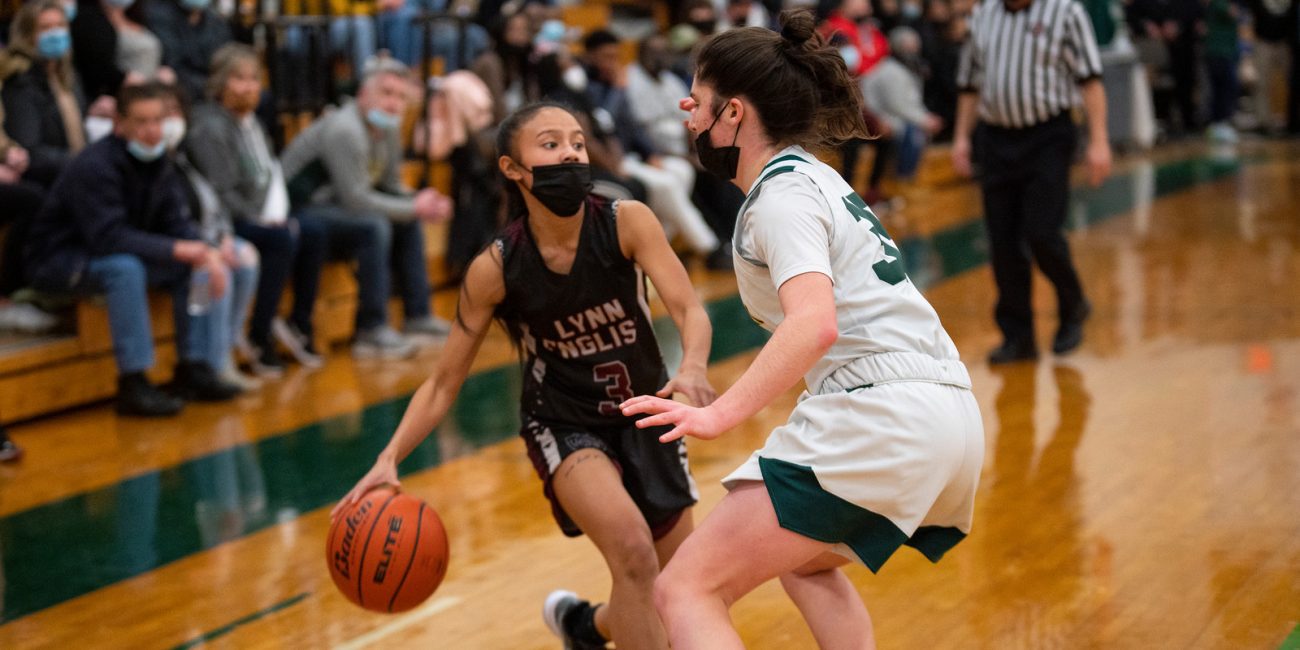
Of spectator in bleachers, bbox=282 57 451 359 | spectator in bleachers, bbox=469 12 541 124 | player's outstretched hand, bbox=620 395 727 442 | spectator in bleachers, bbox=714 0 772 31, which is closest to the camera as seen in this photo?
player's outstretched hand, bbox=620 395 727 442

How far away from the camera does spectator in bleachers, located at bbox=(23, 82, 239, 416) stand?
6910mm

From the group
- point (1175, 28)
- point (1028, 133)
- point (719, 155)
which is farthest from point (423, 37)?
point (1175, 28)

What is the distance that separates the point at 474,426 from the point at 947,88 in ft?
32.6

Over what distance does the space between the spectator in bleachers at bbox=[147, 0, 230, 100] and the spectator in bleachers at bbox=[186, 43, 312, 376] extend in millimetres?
829

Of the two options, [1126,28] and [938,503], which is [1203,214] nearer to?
[1126,28]

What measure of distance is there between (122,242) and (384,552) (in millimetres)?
3863

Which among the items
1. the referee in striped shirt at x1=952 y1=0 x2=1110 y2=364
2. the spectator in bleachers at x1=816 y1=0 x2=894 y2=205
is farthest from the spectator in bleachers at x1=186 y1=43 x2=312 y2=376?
the spectator in bleachers at x1=816 y1=0 x2=894 y2=205

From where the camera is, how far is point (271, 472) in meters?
5.98

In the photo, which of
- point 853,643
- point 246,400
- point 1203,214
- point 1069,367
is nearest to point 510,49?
point 246,400

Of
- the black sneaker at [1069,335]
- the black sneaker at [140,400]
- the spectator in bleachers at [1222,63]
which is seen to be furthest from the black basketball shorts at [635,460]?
the spectator in bleachers at [1222,63]

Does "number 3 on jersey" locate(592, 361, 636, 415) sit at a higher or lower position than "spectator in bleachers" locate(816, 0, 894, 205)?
higher

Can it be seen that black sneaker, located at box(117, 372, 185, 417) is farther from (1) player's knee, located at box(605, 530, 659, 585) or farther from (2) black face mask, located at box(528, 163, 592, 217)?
(1) player's knee, located at box(605, 530, 659, 585)

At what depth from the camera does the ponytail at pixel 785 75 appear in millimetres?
2863

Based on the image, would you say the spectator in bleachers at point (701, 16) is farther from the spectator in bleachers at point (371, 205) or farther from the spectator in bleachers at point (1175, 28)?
the spectator in bleachers at point (1175, 28)
